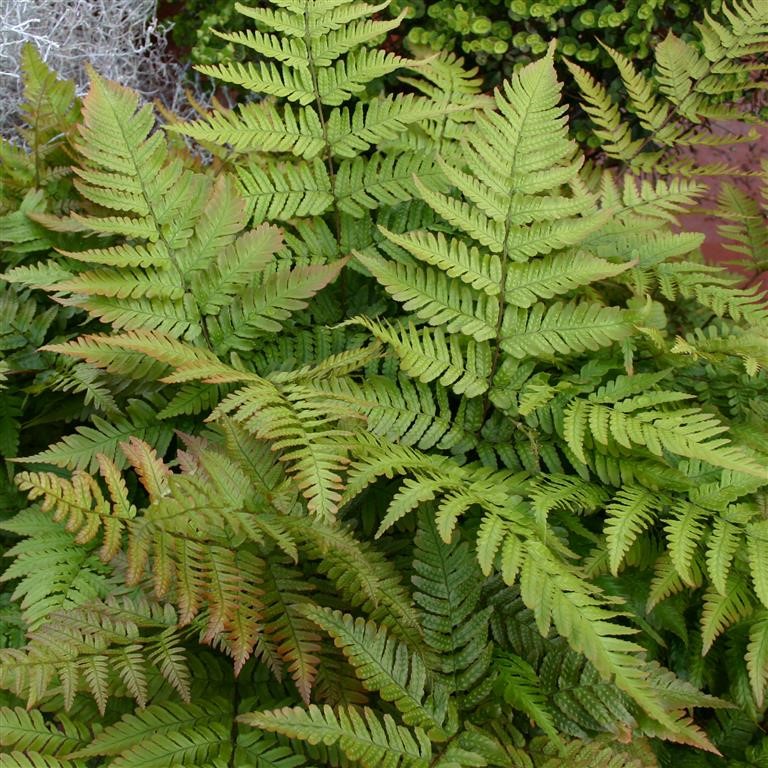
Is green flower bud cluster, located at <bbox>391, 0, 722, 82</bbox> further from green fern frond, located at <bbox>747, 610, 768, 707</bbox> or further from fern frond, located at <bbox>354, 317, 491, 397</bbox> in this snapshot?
green fern frond, located at <bbox>747, 610, 768, 707</bbox>

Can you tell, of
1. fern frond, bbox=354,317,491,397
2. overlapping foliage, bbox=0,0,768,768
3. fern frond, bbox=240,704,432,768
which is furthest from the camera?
fern frond, bbox=354,317,491,397

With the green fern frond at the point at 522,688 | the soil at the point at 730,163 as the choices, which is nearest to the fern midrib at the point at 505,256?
the green fern frond at the point at 522,688

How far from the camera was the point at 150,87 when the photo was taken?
301 cm

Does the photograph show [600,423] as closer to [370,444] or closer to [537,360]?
[537,360]

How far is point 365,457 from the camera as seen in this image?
4.96 ft

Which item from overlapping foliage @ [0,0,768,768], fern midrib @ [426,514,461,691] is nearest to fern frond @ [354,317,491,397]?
overlapping foliage @ [0,0,768,768]

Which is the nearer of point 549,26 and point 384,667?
point 384,667

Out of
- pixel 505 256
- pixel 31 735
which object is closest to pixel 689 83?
pixel 505 256

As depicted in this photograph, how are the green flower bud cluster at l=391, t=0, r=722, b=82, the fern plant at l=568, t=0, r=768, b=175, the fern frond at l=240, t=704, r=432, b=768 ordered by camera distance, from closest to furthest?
the fern frond at l=240, t=704, r=432, b=768 → the fern plant at l=568, t=0, r=768, b=175 → the green flower bud cluster at l=391, t=0, r=722, b=82

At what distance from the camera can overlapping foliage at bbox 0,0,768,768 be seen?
1.43 metres

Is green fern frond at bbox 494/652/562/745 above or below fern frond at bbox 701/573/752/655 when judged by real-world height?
below

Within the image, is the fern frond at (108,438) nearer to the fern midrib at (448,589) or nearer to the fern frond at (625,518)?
the fern midrib at (448,589)

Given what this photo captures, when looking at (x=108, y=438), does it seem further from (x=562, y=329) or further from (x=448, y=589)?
(x=562, y=329)

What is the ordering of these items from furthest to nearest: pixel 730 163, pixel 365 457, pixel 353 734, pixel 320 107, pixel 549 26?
1. pixel 730 163
2. pixel 549 26
3. pixel 320 107
4. pixel 365 457
5. pixel 353 734
